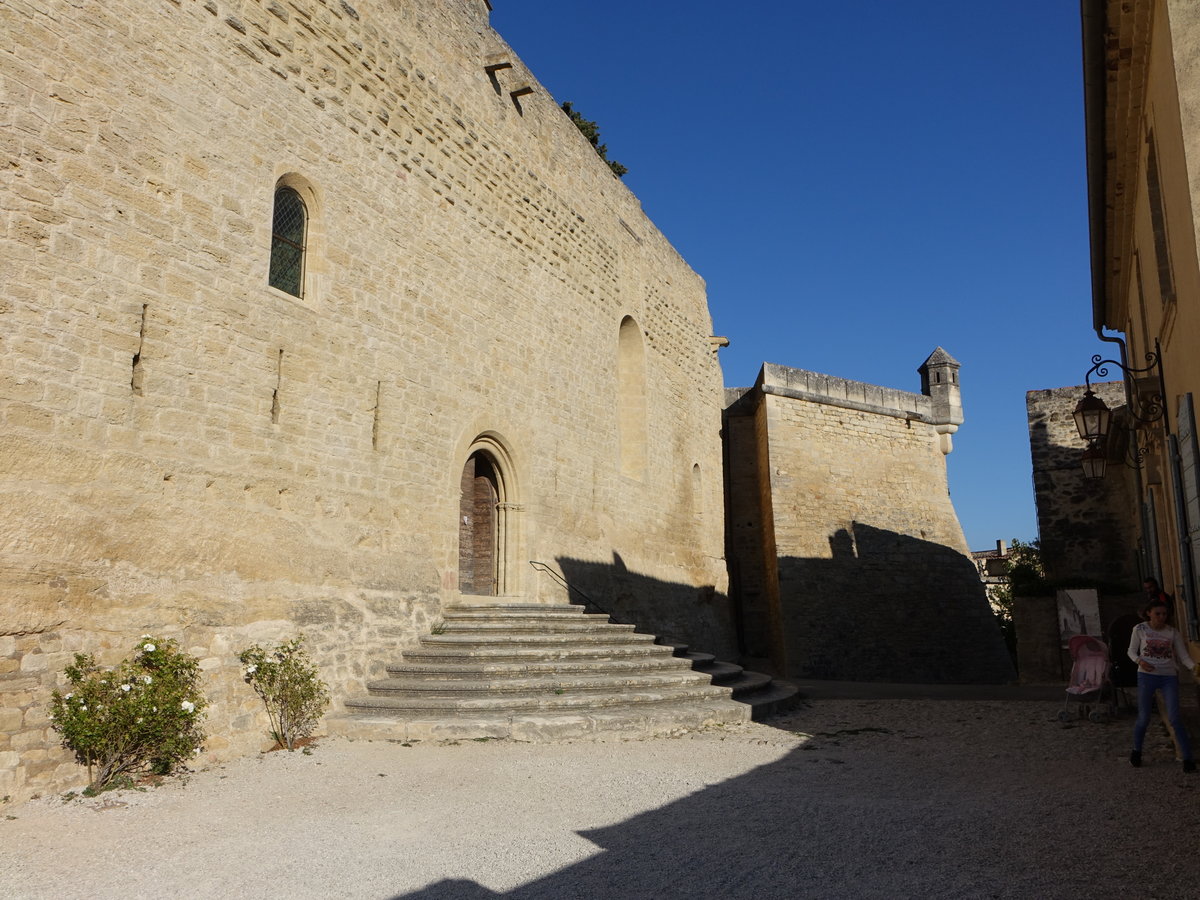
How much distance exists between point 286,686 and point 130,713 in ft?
4.90

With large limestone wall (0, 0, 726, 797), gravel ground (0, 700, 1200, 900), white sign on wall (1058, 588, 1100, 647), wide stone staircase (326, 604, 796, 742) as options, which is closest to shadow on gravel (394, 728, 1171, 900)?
gravel ground (0, 700, 1200, 900)

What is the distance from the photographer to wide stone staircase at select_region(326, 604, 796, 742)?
286 inches

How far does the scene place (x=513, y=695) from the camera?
7785 mm

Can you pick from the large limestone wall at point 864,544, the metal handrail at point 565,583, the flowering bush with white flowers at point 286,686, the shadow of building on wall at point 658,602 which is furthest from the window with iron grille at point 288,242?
the large limestone wall at point 864,544

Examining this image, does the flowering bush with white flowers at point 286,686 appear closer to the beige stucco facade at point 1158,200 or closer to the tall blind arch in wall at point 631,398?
the beige stucco facade at point 1158,200

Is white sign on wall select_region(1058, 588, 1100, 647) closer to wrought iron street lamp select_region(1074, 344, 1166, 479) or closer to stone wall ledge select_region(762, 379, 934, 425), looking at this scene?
wrought iron street lamp select_region(1074, 344, 1166, 479)

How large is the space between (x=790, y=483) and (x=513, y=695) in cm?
1086

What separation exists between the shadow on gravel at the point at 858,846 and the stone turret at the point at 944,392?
14207mm

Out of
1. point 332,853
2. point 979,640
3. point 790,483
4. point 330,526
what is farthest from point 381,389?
point 979,640

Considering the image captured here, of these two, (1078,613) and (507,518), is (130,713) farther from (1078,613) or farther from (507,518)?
(1078,613)

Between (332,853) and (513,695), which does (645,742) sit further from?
(332,853)

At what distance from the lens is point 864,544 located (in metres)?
17.7

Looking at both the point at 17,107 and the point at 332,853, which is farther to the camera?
the point at 17,107

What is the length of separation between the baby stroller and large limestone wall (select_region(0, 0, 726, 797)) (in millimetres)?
5926
